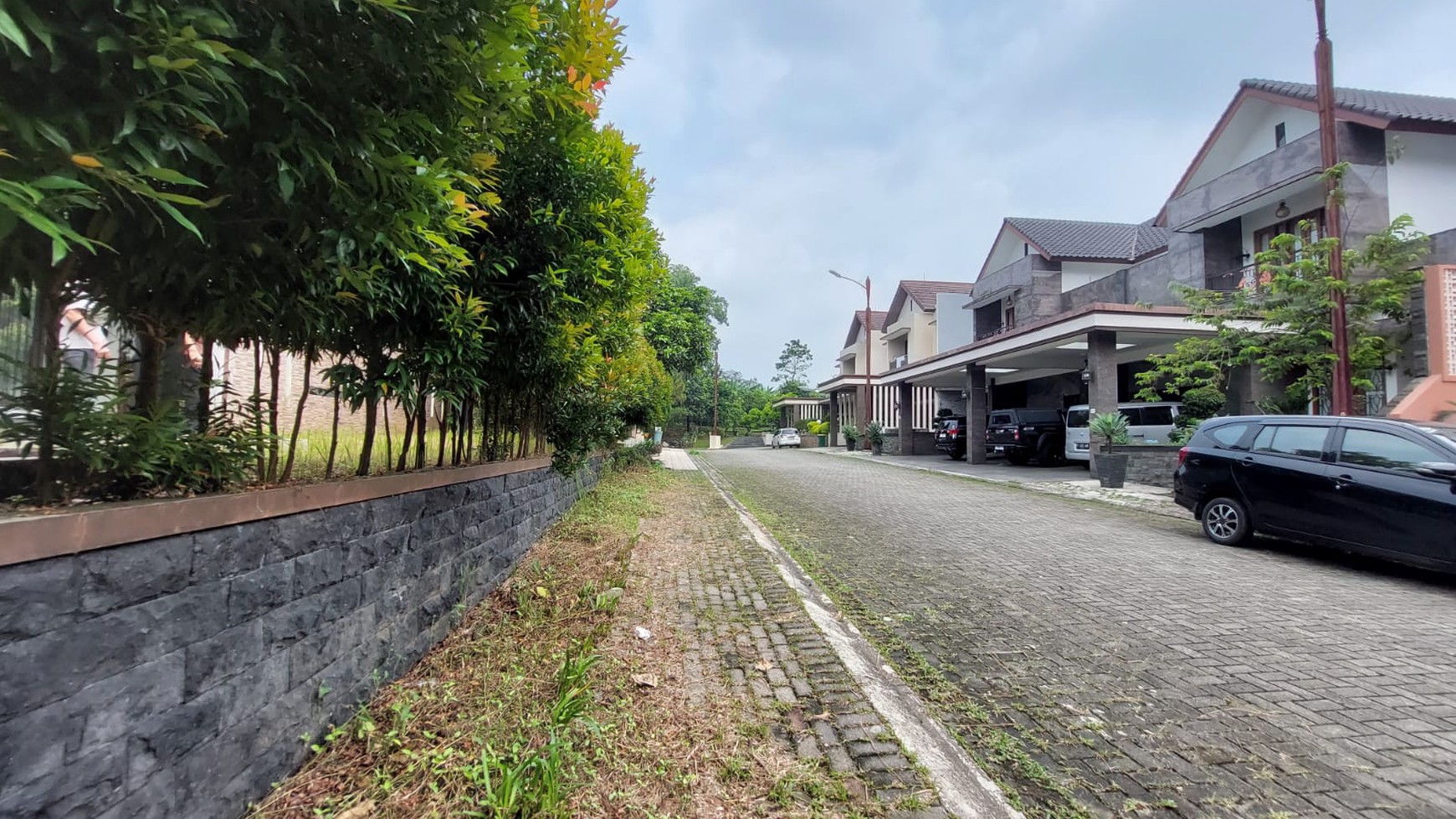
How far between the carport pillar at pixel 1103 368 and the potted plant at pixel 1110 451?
291 mm

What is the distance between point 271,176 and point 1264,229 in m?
20.8

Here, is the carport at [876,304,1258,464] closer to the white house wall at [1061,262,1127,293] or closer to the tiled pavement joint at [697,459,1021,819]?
the white house wall at [1061,262,1127,293]

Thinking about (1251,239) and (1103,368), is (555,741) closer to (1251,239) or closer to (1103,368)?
(1103,368)

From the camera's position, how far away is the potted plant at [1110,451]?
12305 mm

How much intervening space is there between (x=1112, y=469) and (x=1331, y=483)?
6689 mm

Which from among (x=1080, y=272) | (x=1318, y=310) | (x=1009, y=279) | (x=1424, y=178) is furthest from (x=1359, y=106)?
(x=1009, y=279)

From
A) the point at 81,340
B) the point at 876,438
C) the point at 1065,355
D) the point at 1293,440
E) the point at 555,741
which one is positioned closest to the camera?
the point at 81,340

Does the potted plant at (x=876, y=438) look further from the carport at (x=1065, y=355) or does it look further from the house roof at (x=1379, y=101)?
the house roof at (x=1379, y=101)

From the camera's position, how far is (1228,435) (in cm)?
716

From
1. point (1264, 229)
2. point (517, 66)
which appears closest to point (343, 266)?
point (517, 66)

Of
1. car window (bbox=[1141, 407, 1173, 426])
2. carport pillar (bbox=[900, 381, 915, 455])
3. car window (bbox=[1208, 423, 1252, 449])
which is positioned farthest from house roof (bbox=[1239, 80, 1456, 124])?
carport pillar (bbox=[900, 381, 915, 455])

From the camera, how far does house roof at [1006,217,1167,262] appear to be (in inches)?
893

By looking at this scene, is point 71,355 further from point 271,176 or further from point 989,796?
point 989,796

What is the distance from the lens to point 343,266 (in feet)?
6.45
